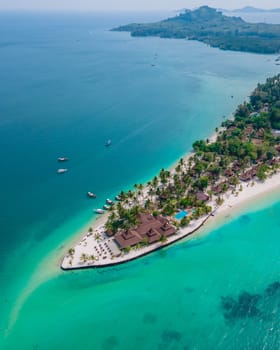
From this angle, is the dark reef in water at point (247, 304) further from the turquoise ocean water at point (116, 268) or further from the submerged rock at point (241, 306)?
the turquoise ocean water at point (116, 268)

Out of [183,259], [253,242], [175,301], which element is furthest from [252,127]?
[175,301]

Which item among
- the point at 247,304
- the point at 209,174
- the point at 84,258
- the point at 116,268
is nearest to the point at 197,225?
the point at 247,304

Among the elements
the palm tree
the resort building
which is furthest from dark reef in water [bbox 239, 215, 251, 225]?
the palm tree

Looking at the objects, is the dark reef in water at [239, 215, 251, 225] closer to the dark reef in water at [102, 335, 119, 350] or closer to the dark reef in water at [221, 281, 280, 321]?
the dark reef in water at [221, 281, 280, 321]

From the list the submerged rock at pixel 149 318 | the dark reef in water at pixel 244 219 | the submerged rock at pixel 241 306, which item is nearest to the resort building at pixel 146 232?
the submerged rock at pixel 149 318

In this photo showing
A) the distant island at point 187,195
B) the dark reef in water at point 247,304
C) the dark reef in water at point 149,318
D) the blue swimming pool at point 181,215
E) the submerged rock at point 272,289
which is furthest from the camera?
the blue swimming pool at point 181,215

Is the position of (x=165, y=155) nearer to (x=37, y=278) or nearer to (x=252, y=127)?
(x=252, y=127)
